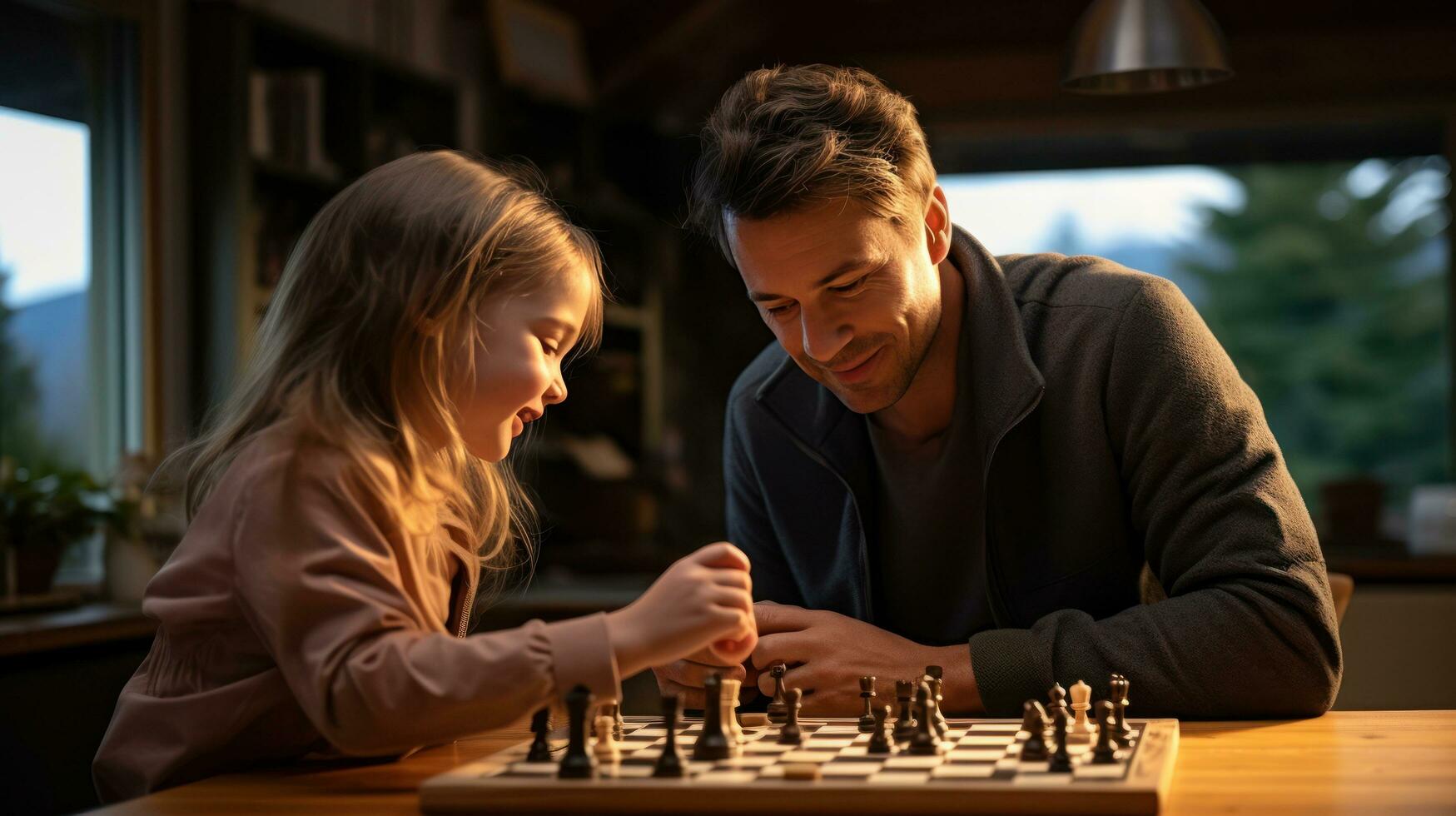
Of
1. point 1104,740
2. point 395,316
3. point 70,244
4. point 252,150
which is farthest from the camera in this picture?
point 252,150

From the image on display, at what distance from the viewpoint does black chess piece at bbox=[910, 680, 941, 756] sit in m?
1.29

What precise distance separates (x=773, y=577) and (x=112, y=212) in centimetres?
266

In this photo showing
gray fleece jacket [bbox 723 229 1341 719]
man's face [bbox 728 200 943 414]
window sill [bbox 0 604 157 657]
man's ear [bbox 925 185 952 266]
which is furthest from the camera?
window sill [bbox 0 604 157 657]

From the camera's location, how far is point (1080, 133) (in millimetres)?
6219

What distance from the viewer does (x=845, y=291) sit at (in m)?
1.75

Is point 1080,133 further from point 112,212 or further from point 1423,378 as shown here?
point 1423,378

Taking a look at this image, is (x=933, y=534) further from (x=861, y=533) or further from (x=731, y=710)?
(x=731, y=710)

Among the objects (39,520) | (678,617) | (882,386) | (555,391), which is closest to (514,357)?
(555,391)

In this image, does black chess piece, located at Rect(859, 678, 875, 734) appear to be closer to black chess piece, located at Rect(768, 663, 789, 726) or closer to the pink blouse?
black chess piece, located at Rect(768, 663, 789, 726)

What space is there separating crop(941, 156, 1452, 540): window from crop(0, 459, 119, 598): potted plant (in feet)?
21.2

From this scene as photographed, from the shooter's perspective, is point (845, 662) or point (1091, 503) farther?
point (1091, 503)

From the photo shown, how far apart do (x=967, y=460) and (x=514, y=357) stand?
28.5 inches

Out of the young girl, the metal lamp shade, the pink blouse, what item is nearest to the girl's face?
the young girl

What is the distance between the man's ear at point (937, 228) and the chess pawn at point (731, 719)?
0.76 meters
